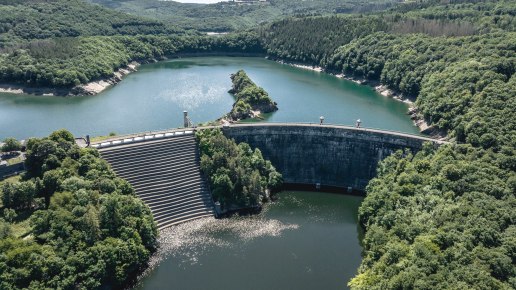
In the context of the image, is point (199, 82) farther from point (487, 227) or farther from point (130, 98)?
point (487, 227)

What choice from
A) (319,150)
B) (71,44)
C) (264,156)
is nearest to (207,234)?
(264,156)

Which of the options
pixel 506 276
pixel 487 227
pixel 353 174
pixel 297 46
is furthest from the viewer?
pixel 297 46

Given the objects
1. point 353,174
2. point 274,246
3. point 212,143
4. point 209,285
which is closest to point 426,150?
point 353,174

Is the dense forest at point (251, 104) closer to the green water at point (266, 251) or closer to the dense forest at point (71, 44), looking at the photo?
the green water at point (266, 251)

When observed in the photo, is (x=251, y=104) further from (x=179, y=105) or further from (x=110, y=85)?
(x=110, y=85)

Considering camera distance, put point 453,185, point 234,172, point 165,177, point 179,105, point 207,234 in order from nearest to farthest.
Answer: point 453,185, point 207,234, point 165,177, point 234,172, point 179,105

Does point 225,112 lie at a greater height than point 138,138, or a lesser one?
lesser

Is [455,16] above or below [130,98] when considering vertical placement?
above

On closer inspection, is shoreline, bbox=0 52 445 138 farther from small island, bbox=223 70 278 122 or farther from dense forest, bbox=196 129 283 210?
dense forest, bbox=196 129 283 210
